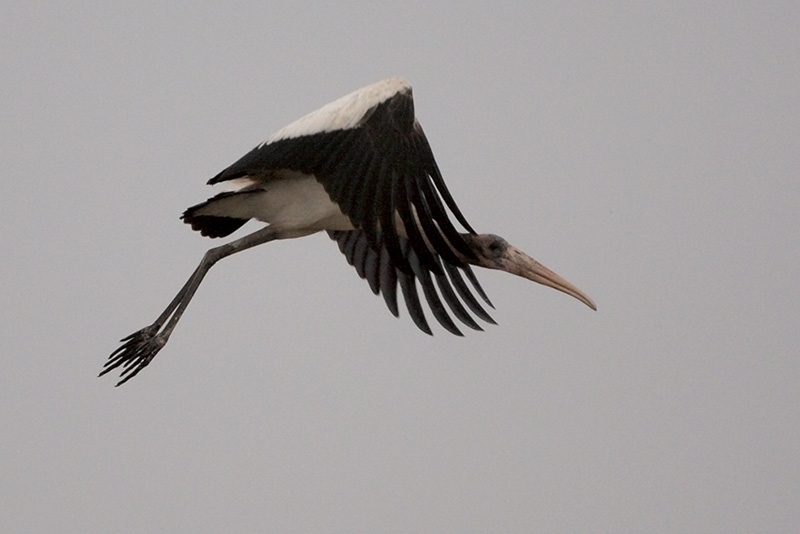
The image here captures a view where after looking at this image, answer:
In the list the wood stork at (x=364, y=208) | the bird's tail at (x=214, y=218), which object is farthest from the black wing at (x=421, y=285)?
the bird's tail at (x=214, y=218)

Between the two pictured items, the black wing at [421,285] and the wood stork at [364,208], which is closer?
the wood stork at [364,208]

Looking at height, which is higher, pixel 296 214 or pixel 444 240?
pixel 296 214

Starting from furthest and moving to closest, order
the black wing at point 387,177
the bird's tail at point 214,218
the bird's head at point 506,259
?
1. the bird's head at point 506,259
2. the bird's tail at point 214,218
3. the black wing at point 387,177

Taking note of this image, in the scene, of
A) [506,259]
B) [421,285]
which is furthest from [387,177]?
[506,259]

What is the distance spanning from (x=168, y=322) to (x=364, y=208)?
7.15 ft

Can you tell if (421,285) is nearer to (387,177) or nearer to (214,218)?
(214,218)

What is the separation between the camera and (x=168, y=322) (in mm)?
Answer: 9727

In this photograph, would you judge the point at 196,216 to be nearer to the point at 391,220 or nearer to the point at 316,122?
the point at 316,122

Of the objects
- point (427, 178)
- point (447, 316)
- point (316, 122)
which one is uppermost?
point (316, 122)

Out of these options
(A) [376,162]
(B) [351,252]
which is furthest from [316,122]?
(B) [351,252]

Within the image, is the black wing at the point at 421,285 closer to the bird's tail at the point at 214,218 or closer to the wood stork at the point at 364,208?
the wood stork at the point at 364,208

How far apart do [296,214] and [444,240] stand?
1.90m

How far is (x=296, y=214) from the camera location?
10.1m

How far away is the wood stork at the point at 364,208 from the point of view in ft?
27.1
